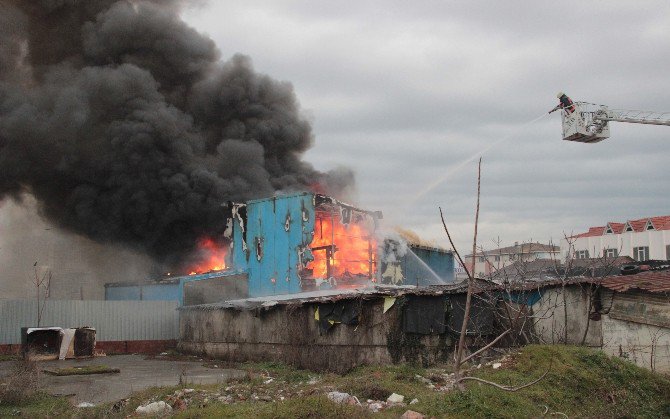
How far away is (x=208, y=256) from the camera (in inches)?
1236

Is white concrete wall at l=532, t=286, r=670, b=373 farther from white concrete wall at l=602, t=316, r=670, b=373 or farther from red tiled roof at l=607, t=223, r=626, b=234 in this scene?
red tiled roof at l=607, t=223, r=626, b=234

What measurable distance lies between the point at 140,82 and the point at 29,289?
1409 centimetres

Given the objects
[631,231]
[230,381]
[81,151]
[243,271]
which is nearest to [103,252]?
[81,151]

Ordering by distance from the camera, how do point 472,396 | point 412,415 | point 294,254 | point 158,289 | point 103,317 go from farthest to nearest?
point 158,289 → point 294,254 → point 103,317 → point 472,396 → point 412,415

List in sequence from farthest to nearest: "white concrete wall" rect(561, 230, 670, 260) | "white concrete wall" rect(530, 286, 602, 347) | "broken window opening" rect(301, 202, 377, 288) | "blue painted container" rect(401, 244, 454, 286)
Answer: "white concrete wall" rect(561, 230, 670, 260), "blue painted container" rect(401, 244, 454, 286), "broken window opening" rect(301, 202, 377, 288), "white concrete wall" rect(530, 286, 602, 347)

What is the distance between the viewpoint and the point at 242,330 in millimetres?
19625

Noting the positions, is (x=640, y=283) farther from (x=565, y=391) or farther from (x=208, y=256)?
(x=208, y=256)

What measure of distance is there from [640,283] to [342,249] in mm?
13772

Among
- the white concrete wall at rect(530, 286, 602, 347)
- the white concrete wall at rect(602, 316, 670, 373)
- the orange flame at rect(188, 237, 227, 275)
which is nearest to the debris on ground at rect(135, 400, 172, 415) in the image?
the white concrete wall at rect(530, 286, 602, 347)

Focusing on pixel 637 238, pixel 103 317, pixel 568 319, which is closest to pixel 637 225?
pixel 637 238

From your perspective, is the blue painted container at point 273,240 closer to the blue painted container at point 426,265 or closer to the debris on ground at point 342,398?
the blue painted container at point 426,265

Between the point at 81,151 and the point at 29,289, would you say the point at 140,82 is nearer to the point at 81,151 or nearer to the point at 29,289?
the point at 81,151

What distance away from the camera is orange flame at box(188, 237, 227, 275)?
3098cm

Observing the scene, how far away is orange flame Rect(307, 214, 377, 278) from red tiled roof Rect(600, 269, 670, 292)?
1221 cm
